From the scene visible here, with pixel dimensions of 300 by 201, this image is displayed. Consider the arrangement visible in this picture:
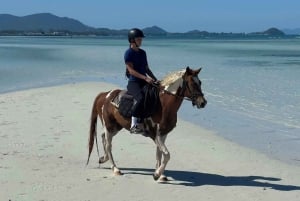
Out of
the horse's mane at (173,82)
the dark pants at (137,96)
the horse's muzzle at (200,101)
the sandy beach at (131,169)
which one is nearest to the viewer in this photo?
the sandy beach at (131,169)

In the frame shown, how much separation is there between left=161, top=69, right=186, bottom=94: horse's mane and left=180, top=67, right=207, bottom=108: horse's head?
0.09 meters

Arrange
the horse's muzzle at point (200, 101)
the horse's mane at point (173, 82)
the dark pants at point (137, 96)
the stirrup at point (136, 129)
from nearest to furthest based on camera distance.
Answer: the horse's muzzle at point (200, 101) → the horse's mane at point (173, 82) → the dark pants at point (137, 96) → the stirrup at point (136, 129)

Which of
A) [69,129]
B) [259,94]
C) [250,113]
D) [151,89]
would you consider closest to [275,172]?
[151,89]

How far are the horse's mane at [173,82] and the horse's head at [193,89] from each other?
0.09m

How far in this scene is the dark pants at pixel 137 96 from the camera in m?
8.48

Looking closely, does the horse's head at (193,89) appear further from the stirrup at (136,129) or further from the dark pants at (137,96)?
the stirrup at (136,129)

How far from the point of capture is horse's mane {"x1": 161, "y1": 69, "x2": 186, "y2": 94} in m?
8.38

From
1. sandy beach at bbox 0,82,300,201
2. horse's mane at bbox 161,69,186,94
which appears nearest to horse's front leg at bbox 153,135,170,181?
sandy beach at bbox 0,82,300,201

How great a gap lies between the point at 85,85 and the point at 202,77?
6899 mm

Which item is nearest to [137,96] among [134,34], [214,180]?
[134,34]

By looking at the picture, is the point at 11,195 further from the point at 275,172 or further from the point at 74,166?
the point at 275,172

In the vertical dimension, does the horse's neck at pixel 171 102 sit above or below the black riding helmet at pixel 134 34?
below

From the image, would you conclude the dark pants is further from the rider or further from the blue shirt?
the blue shirt

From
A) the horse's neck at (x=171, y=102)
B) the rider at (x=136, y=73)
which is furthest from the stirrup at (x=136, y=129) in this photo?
the horse's neck at (x=171, y=102)
